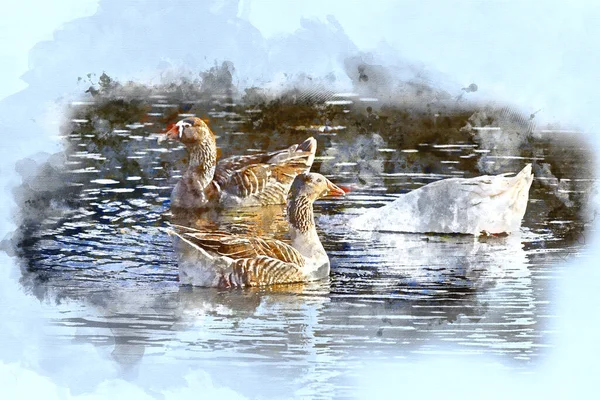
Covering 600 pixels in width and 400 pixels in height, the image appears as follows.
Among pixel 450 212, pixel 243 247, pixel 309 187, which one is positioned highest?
pixel 309 187

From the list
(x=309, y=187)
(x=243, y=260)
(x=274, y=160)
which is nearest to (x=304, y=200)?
(x=309, y=187)

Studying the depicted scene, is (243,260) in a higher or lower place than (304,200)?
lower

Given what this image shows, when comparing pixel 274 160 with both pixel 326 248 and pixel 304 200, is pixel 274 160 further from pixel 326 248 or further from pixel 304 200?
pixel 304 200

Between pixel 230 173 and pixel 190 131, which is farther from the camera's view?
pixel 190 131

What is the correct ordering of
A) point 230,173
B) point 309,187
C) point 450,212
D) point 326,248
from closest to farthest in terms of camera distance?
point 309,187, point 326,248, point 450,212, point 230,173

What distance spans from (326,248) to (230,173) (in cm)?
402

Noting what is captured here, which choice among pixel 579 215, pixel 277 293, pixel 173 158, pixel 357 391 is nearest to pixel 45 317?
pixel 277 293

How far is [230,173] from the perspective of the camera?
1698 cm

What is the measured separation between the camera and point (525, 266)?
1264 centimetres

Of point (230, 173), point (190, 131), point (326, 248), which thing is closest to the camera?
point (326, 248)

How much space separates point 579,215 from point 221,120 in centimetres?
724

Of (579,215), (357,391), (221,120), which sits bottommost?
(357,391)

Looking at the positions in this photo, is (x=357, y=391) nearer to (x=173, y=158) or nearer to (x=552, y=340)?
(x=552, y=340)

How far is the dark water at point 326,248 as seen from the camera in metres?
10.1
